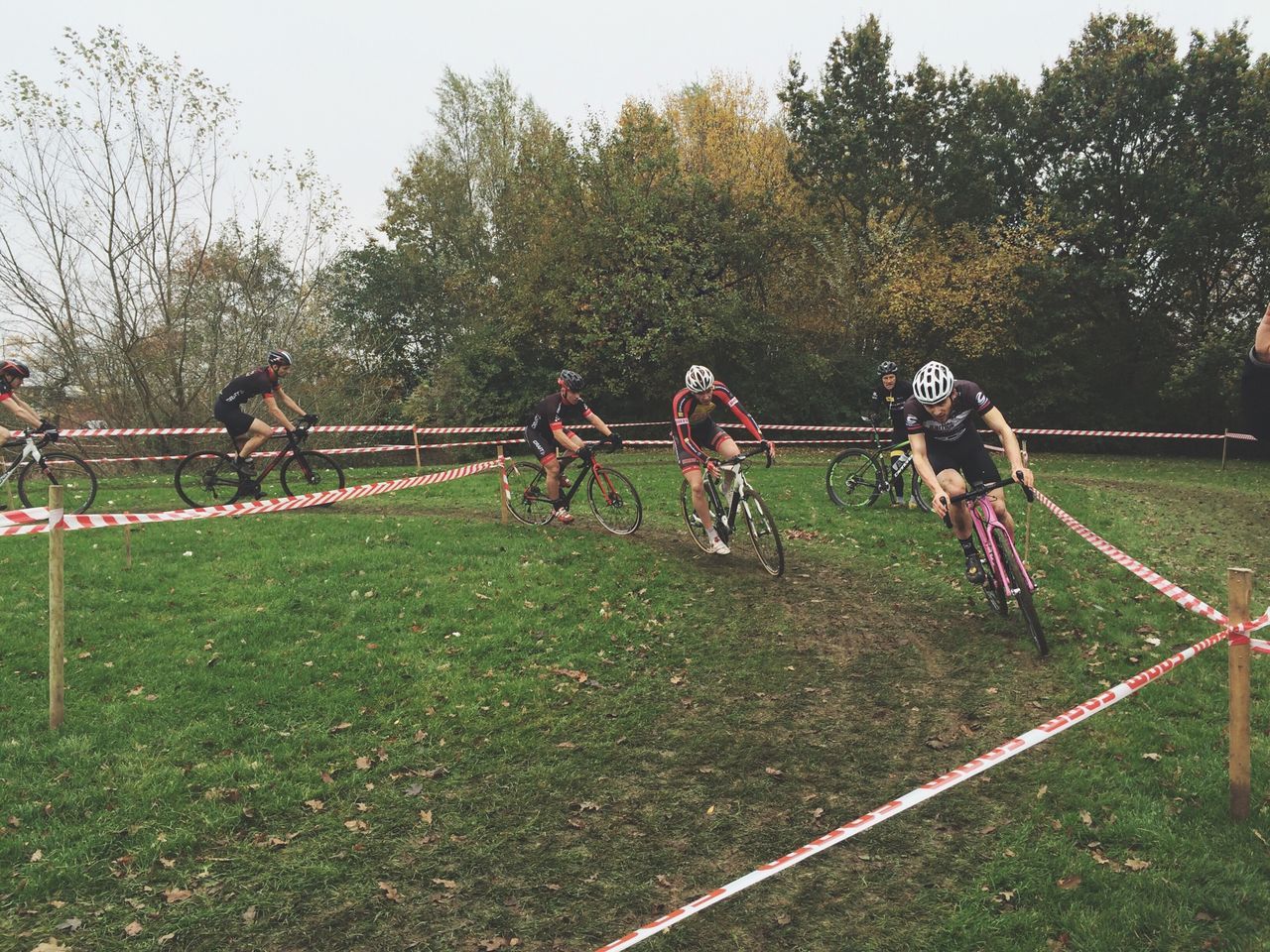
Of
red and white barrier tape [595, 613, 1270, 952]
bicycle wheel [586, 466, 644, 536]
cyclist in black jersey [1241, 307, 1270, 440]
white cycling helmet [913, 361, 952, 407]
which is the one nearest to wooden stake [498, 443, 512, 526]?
bicycle wheel [586, 466, 644, 536]

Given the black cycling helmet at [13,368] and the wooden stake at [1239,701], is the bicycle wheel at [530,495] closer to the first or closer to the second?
the black cycling helmet at [13,368]

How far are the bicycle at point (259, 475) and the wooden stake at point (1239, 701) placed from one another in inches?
488

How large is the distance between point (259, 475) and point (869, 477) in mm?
11113

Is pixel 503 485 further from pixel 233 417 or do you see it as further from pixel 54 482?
pixel 54 482

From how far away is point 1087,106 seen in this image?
28891mm

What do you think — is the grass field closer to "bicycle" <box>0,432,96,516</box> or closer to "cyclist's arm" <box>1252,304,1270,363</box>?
"cyclist's arm" <box>1252,304,1270,363</box>

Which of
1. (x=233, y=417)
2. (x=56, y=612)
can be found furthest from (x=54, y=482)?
(x=56, y=612)

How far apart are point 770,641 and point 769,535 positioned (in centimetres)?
223

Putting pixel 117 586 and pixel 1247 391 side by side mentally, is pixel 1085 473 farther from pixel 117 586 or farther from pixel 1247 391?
pixel 117 586

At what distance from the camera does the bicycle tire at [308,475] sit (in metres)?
13.6

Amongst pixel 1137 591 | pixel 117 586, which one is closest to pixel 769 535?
pixel 1137 591

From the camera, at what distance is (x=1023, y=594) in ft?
22.1

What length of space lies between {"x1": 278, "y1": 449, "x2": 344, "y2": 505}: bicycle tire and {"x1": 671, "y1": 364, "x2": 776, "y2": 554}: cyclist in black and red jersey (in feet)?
22.6

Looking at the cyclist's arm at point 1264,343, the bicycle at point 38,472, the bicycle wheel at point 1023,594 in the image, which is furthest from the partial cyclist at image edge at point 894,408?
the bicycle at point 38,472
